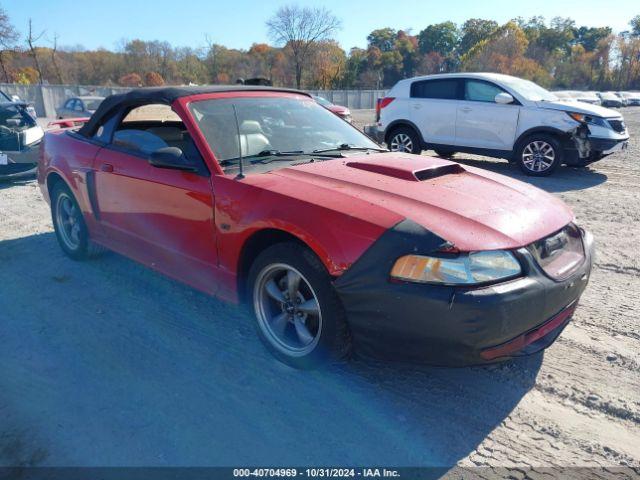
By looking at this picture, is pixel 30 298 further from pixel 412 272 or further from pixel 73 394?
pixel 412 272

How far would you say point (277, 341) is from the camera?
9.73 ft

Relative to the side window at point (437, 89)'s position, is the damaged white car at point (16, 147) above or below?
below

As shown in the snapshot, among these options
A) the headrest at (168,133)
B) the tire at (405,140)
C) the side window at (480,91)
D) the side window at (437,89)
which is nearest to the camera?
the headrest at (168,133)

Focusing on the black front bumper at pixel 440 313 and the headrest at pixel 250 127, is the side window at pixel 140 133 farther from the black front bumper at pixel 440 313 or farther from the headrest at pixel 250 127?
the black front bumper at pixel 440 313

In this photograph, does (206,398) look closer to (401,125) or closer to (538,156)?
(538,156)

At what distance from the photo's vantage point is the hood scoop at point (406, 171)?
3.10m

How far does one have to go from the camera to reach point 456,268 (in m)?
2.29

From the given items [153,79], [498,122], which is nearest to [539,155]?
[498,122]

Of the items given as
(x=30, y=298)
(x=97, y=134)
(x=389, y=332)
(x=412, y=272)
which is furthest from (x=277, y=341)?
(x=97, y=134)

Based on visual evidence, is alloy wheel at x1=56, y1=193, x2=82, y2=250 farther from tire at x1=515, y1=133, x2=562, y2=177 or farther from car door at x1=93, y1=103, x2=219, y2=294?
tire at x1=515, y1=133, x2=562, y2=177

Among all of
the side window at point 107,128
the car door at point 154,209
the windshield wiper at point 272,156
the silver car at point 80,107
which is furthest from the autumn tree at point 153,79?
the windshield wiper at point 272,156

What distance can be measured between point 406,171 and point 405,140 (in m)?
7.30

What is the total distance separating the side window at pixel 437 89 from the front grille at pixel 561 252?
7072 millimetres

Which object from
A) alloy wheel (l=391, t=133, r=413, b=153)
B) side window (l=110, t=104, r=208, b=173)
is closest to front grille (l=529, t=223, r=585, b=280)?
side window (l=110, t=104, r=208, b=173)
